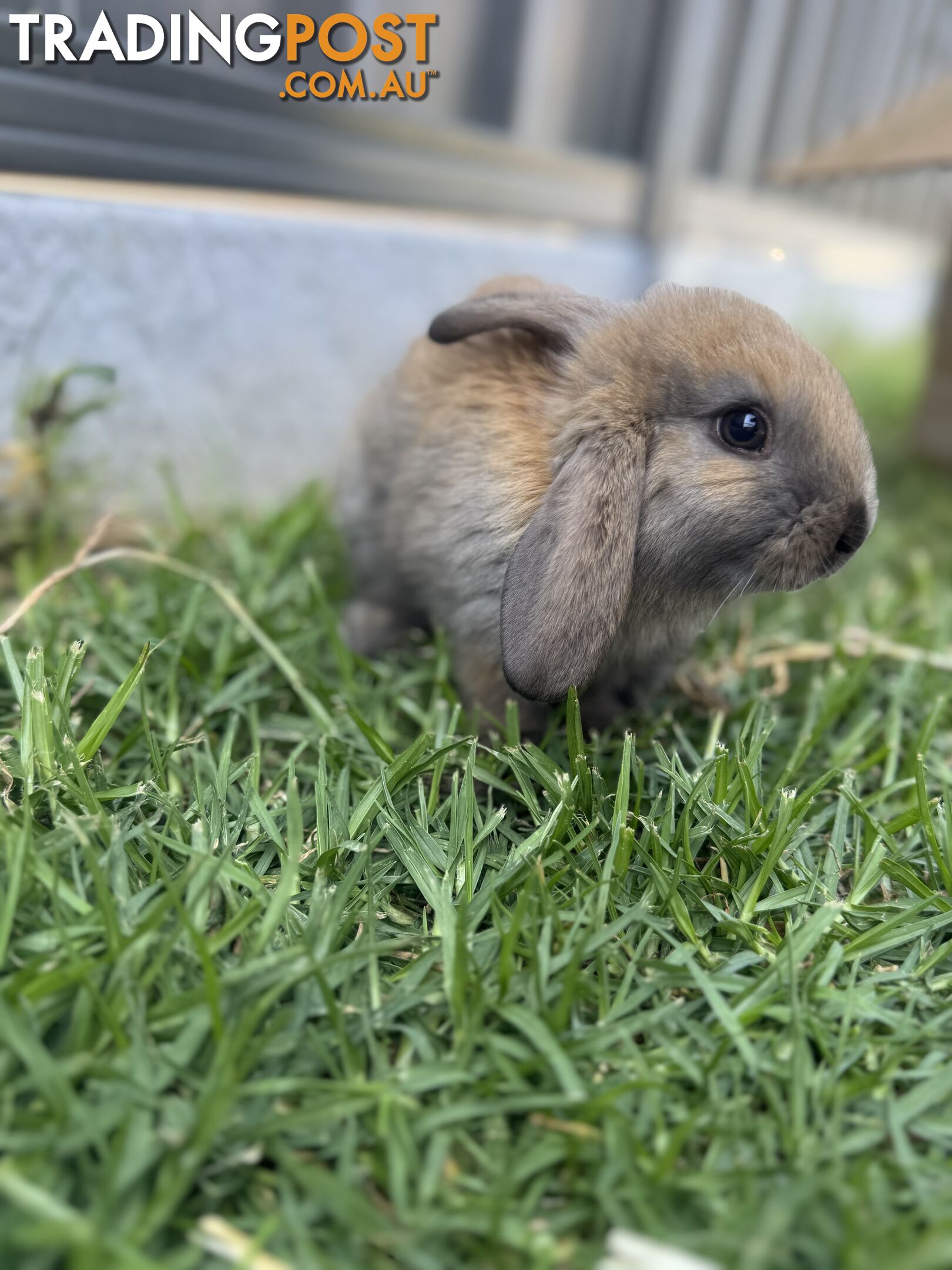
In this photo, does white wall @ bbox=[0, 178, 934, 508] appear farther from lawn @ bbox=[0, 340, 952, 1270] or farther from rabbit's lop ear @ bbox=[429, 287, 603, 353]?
lawn @ bbox=[0, 340, 952, 1270]

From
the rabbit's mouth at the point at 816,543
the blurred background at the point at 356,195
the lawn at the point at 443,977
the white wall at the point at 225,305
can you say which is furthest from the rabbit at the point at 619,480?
the white wall at the point at 225,305

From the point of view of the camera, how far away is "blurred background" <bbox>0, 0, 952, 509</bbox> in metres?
2.68

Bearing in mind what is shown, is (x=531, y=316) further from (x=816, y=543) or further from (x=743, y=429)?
(x=816, y=543)

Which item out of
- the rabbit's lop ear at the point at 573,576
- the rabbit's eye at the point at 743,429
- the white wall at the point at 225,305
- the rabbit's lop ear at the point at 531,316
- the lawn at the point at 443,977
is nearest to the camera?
the lawn at the point at 443,977

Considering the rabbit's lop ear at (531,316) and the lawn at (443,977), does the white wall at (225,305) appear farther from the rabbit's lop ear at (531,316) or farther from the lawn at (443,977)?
the lawn at (443,977)

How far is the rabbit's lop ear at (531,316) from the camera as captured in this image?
1978 millimetres

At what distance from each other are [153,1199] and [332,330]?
2.85m

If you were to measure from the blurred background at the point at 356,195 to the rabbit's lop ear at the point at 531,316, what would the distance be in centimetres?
33

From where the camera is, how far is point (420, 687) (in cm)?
242

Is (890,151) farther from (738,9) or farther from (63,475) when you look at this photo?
(63,475)

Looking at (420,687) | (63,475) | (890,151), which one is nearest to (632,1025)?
(420,687)

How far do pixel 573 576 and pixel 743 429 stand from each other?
436 millimetres

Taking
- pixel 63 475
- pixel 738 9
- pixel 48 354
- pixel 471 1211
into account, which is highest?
pixel 738 9

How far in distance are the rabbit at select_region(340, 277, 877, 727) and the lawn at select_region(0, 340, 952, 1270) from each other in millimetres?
259
